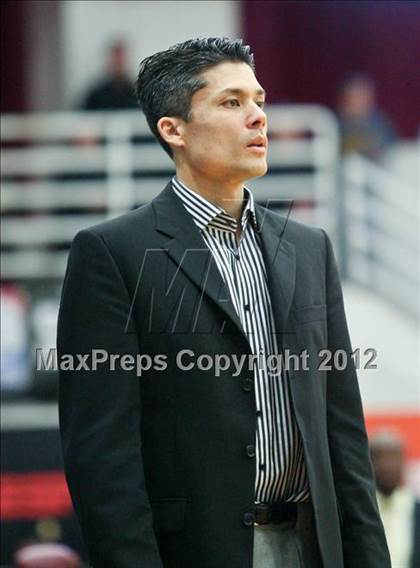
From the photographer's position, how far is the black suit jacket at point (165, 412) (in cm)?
338

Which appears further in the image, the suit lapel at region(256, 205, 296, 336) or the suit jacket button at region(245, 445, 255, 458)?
the suit lapel at region(256, 205, 296, 336)

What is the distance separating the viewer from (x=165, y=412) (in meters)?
3.46

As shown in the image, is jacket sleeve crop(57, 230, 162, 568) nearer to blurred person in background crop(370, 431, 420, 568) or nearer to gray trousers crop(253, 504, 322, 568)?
gray trousers crop(253, 504, 322, 568)

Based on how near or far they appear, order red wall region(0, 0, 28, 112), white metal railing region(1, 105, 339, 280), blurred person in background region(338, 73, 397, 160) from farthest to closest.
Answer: red wall region(0, 0, 28, 112), blurred person in background region(338, 73, 397, 160), white metal railing region(1, 105, 339, 280)

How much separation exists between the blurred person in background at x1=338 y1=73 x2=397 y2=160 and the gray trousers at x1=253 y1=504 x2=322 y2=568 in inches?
273

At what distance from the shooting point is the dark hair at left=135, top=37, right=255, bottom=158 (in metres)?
3.61

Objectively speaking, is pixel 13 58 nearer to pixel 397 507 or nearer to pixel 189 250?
pixel 397 507

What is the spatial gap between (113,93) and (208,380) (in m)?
6.65

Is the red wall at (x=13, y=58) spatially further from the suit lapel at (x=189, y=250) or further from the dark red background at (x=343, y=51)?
the suit lapel at (x=189, y=250)

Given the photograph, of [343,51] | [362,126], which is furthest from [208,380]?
[343,51]

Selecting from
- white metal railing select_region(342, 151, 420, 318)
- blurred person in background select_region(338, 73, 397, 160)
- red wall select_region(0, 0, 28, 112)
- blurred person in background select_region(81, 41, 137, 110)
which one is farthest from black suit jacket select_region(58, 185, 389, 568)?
red wall select_region(0, 0, 28, 112)

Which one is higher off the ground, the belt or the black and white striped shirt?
the black and white striped shirt

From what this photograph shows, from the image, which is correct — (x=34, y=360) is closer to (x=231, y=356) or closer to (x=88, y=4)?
(x=88, y=4)

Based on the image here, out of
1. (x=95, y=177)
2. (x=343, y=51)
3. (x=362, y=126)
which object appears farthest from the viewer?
(x=343, y=51)
